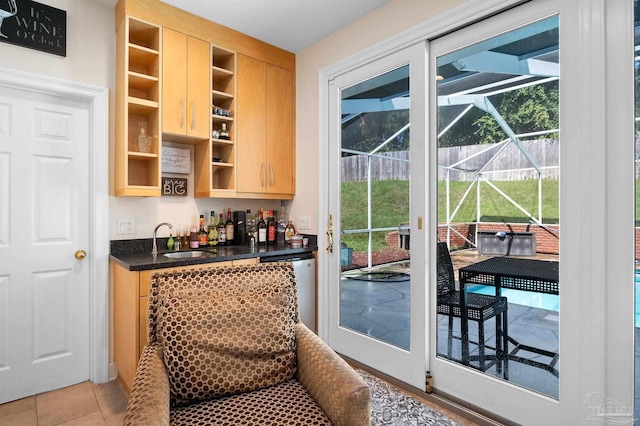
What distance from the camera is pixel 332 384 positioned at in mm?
1242

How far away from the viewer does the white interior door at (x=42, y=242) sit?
7.30ft

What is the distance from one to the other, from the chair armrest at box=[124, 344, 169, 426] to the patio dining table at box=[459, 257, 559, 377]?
1.73 m

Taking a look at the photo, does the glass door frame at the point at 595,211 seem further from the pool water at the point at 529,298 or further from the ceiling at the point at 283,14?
the ceiling at the point at 283,14

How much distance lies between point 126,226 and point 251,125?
130cm

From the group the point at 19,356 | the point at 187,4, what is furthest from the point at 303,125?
the point at 19,356

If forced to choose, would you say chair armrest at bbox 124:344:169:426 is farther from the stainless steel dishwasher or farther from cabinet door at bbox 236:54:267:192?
cabinet door at bbox 236:54:267:192

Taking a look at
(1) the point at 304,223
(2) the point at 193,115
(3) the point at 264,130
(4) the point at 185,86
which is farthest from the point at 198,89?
(1) the point at 304,223

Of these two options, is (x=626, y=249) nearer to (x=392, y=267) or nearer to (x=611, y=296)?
→ (x=611, y=296)

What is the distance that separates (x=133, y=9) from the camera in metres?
2.38

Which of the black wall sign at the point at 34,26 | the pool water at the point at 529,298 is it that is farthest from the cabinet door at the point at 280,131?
the pool water at the point at 529,298

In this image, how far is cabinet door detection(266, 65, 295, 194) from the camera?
10.4 ft

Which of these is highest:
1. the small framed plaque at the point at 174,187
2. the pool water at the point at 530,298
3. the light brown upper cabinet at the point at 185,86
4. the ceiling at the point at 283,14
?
the ceiling at the point at 283,14

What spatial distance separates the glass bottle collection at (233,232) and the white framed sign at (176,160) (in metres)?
0.44

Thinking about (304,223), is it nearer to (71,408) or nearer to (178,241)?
(178,241)
